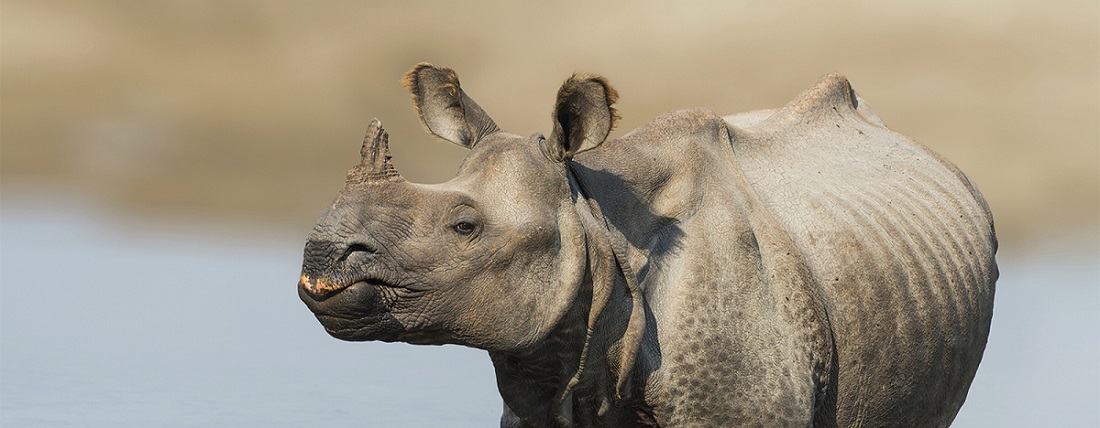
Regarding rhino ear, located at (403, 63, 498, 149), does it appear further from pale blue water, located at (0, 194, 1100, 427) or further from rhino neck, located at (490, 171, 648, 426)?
pale blue water, located at (0, 194, 1100, 427)

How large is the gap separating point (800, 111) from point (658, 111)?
1202cm

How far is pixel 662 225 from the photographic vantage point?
684 cm

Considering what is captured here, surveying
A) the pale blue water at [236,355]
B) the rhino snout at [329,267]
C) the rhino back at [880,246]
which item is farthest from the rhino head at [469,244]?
the pale blue water at [236,355]

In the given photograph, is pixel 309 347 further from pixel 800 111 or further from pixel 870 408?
pixel 870 408

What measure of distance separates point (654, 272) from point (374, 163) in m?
1.26

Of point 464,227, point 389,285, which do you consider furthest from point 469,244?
point 389,285

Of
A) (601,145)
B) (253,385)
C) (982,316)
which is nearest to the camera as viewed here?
(601,145)

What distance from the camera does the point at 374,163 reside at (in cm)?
597

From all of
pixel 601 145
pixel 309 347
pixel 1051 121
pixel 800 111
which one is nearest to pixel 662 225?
Answer: pixel 601 145

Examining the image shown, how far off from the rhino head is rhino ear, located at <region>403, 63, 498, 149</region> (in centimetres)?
18

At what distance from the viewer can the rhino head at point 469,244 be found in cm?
581

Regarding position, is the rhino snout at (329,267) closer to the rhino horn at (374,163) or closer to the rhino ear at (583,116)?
the rhino horn at (374,163)

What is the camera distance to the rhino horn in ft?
19.6

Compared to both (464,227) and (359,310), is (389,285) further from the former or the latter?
(464,227)
